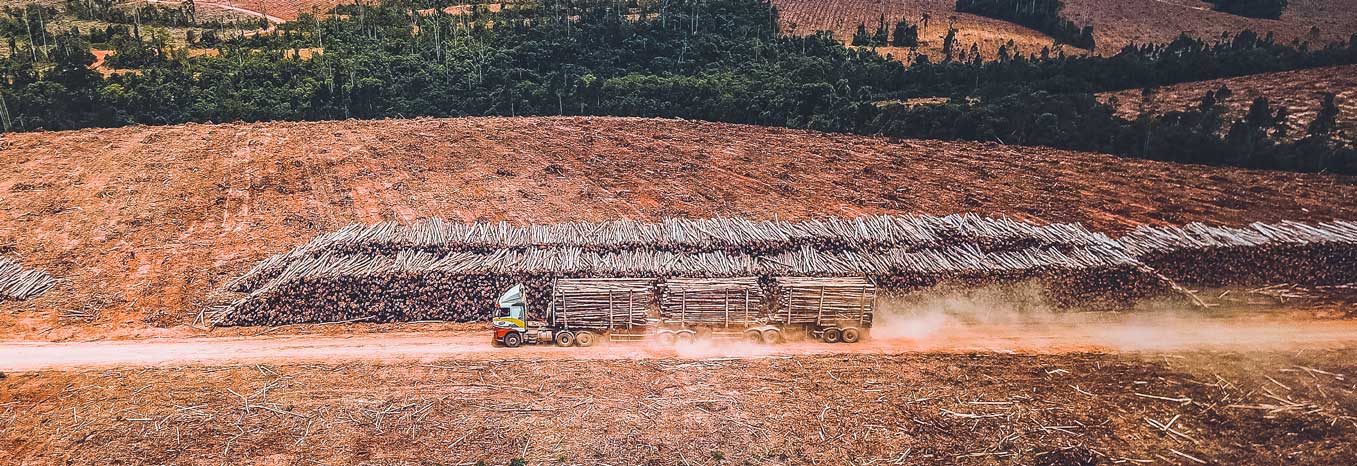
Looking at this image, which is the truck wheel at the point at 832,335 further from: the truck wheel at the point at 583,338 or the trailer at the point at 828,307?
the truck wheel at the point at 583,338

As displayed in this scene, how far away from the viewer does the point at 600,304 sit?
21.8m

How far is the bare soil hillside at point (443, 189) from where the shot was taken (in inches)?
1107

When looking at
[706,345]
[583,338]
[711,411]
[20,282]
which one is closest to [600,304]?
[583,338]

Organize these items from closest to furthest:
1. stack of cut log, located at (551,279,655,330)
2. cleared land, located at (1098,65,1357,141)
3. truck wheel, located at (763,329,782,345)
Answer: stack of cut log, located at (551,279,655,330) → truck wheel, located at (763,329,782,345) → cleared land, located at (1098,65,1357,141)

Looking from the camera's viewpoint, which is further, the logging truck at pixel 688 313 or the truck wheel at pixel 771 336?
the truck wheel at pixel 771 336

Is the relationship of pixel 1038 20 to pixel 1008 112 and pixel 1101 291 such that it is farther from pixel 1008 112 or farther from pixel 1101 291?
pixel 1101 291

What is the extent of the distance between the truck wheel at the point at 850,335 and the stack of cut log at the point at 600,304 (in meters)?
5.75

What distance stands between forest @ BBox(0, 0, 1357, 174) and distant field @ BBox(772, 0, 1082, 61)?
17.1ft

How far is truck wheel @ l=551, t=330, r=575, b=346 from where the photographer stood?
72.1 feet

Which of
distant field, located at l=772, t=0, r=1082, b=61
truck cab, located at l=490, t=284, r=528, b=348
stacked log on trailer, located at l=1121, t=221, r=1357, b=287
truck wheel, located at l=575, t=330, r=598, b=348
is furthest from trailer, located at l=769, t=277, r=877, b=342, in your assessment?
distant field, located at l=772, t=0, r=1082, b=61

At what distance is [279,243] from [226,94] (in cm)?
3300

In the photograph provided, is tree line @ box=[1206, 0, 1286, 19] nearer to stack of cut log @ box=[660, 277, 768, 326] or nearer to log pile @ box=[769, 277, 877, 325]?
log pile @ box=[769, 277, 877, 325]

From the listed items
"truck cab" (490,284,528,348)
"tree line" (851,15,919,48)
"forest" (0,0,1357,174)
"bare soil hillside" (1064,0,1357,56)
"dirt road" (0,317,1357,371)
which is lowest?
"dirt road" (0,317,1357,371)

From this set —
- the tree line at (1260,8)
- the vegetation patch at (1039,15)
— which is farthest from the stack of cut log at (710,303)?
the tree line at (1260,8)
